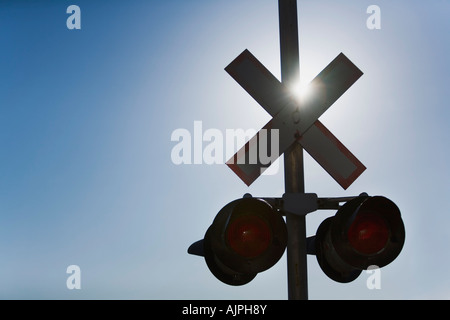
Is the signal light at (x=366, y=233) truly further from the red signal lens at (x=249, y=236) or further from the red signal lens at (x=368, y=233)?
the red signal lens at (x=249, y=236)

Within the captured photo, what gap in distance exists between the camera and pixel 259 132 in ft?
7.57

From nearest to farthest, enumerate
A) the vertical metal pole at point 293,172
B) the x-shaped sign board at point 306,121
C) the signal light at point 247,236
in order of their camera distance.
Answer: the signal light at point 247,236 → the vertical metal pole at point 293,172 → the x-shaped sign board at point 306,121

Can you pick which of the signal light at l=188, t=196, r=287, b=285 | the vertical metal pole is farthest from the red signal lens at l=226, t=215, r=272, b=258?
the vertical metal pole

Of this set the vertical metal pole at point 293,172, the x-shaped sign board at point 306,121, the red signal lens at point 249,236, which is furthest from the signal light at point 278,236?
the x-shaped sign board at point 306,121

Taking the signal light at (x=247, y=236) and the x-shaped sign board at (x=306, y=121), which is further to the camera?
the x-shaped sign board at (x=306, y=121)

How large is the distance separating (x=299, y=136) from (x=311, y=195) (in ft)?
1.09

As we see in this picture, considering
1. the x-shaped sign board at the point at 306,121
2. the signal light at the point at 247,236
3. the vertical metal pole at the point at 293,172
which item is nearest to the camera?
the signal light at the point at 247,236

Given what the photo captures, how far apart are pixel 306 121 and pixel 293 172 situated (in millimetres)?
292

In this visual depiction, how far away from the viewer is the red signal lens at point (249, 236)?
1843 millimetres

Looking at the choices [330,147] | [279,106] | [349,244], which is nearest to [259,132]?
[279,106]

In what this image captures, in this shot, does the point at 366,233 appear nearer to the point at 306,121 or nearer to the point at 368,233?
the point at 368,233

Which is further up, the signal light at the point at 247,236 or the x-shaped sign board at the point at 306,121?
the x-shaped sign board at the point at 306,121

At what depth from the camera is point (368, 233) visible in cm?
191
